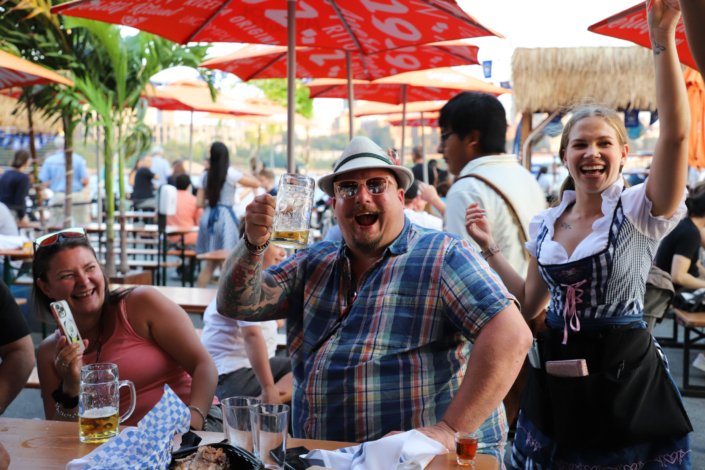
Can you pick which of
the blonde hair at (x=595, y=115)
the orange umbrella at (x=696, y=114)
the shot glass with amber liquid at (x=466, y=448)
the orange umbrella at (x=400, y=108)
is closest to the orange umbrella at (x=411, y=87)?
the orange umbrella at (x=400, y=108)

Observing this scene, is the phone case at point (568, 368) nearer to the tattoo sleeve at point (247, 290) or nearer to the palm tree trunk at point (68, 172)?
the tattoo sleeve at point (247, 290)

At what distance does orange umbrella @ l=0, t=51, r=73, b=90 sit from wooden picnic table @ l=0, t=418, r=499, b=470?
14.5ft

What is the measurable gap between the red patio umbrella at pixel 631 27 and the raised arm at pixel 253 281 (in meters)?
2.35

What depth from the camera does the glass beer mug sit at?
1.58 meters

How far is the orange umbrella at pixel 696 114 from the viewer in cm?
501

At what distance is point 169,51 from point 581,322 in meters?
5.23

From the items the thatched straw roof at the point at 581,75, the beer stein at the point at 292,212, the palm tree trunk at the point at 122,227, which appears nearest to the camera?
the beer stein at the point at 292,212

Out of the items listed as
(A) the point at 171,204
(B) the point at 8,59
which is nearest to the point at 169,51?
(B) the point at 8,59

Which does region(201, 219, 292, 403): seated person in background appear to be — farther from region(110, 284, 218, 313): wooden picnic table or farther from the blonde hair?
the blonde hair

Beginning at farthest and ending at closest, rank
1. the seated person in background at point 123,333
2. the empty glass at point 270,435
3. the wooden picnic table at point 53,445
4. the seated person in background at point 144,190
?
the seated person in background at point 144,190, the seated person in background at point 123,333, the wooden picnic table at point 53,445, the empty glass at point 270,435

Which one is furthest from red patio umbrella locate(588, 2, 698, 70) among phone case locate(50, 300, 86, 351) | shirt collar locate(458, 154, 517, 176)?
phone case locate(50, 300, 86, 351)

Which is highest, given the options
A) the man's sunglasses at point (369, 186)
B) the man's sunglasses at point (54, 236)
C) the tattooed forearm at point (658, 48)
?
the tattooed forearm at point (658, 48)

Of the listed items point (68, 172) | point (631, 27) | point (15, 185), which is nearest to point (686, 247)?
point (631, 27)

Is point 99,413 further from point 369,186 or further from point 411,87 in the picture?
point 411,87
